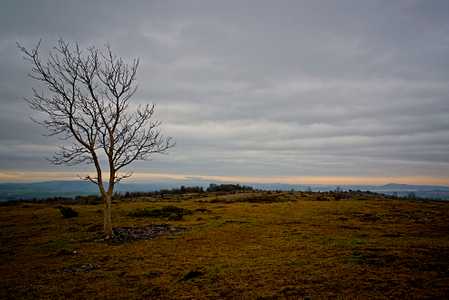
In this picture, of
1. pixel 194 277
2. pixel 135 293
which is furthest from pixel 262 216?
pixel 135 293

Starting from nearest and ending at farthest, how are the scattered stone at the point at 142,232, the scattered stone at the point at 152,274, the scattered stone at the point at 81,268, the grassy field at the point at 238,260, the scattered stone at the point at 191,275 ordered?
the grassy field at the point at 238,260
the scattered stone at the point at 191,275
the scattered stone at the point at 152,274
the scattered stone at the point at 81,268
the scattered stone at the point at 142,232

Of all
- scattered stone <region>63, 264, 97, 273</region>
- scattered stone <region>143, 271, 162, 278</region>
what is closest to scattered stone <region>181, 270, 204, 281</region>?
scattered stone <region>143, 271, 162, 278</region>

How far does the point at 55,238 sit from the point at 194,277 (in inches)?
566

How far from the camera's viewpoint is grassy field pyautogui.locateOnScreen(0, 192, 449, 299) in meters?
10.5

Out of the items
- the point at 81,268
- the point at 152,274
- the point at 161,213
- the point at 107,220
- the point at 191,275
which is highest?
the point at 107,220

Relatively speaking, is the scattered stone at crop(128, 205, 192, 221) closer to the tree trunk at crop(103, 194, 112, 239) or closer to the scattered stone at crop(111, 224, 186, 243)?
the scattered stone at crop(111, 224, 186, 243)

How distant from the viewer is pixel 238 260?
1450 cm

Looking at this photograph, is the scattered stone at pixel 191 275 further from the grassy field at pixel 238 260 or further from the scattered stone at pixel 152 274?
the scattered stone at pixel 152 274

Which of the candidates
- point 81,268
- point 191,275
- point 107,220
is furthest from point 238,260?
point 107,220

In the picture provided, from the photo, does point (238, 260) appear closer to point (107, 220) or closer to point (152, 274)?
point (152, 274)

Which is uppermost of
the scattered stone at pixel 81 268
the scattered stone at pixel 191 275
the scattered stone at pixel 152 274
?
the scattered stone at pixel 191 275

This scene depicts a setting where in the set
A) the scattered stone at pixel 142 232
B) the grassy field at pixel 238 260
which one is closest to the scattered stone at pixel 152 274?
the grassy field at pixel 238 260

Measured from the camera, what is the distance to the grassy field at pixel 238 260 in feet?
34.3

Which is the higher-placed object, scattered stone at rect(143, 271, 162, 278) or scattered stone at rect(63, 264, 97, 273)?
scattered stone at rect(143, 271, 162, 278)
